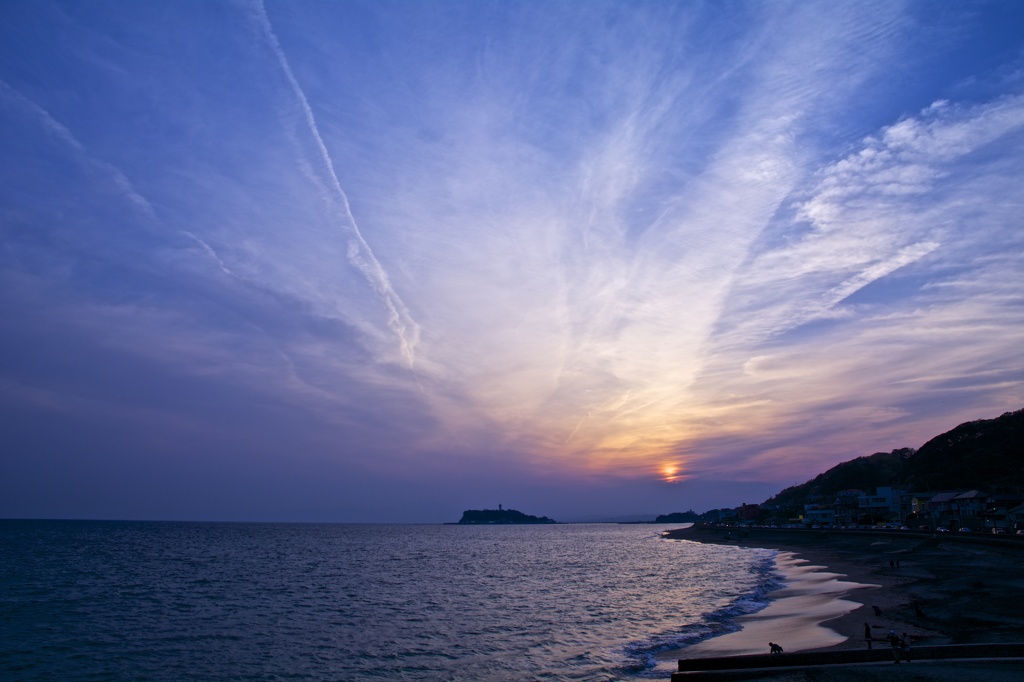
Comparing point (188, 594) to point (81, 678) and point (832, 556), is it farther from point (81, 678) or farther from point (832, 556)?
point (832, 556)

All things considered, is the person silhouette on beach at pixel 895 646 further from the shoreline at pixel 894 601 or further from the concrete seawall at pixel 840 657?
the shoreline at pixel 894 601

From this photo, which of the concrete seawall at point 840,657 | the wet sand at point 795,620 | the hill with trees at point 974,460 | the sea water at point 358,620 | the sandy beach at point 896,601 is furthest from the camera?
the hill with trees at point 974,460

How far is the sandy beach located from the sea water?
2.88 meters

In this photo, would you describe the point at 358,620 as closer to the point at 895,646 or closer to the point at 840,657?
the point at 840,657

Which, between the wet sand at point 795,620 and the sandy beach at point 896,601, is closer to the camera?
the sandy beach at point 896,601

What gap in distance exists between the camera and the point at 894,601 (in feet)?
116

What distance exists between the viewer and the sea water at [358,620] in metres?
25.7

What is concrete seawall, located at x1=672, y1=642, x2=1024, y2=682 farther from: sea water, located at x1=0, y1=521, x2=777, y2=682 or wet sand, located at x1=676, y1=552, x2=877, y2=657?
wet sand, located at x1=676, y1=552, x2=877, y2=657

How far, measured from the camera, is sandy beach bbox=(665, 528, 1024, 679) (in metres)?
25.5

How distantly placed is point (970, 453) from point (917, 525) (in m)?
52.2

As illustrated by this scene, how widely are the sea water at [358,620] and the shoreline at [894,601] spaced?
102 inches

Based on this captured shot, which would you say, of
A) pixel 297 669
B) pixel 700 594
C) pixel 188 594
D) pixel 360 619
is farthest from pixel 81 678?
pixel 700 594

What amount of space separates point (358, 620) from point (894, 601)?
103 feet

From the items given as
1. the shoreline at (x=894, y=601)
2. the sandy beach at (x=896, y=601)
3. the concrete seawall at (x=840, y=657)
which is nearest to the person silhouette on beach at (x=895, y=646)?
the concrete seawall at (x=840, y=657)
